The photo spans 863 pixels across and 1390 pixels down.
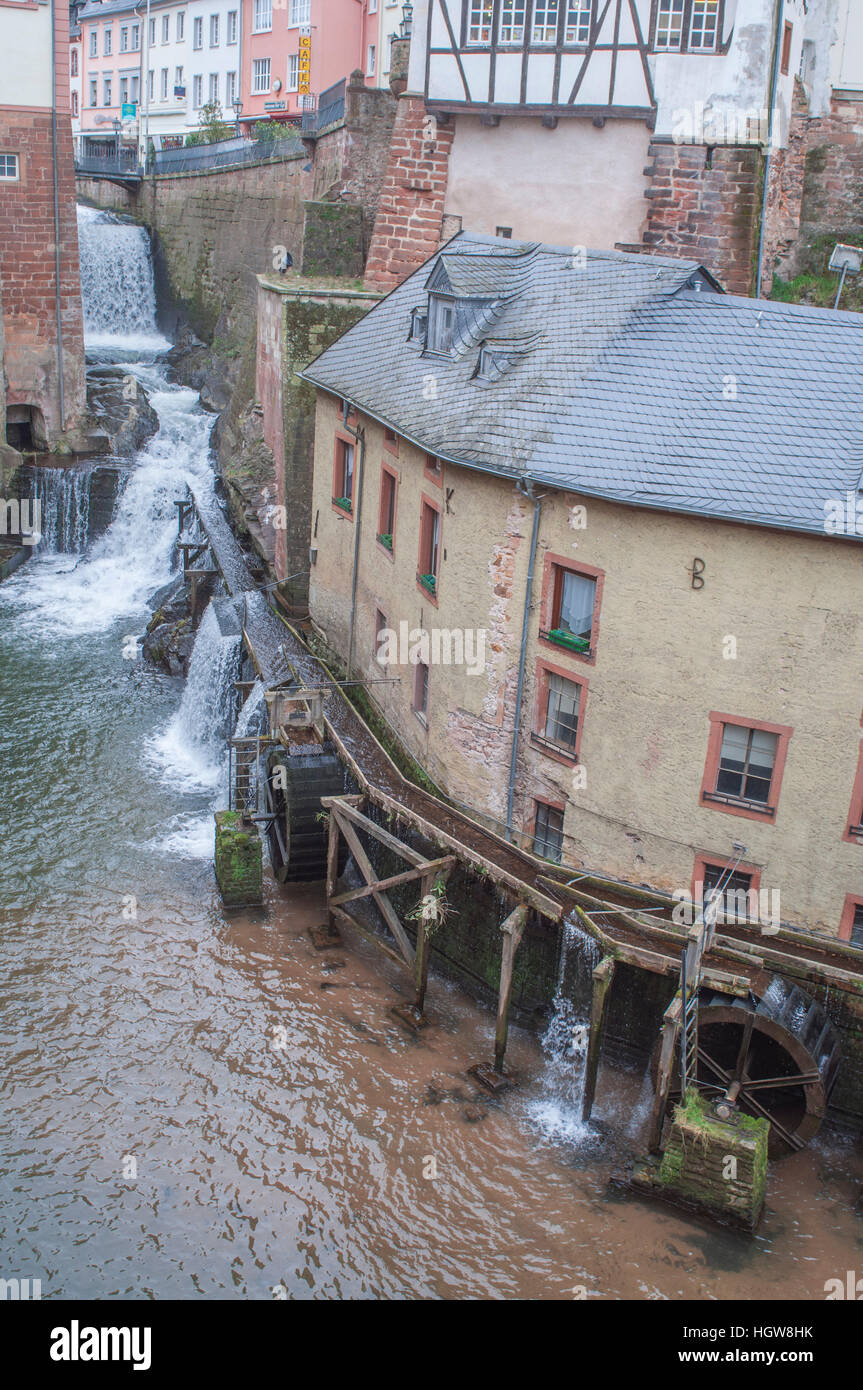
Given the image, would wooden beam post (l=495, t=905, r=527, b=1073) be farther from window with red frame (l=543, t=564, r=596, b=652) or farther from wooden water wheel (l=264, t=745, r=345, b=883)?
wooden water wheel (l=264, t=745, r=345, b=883)

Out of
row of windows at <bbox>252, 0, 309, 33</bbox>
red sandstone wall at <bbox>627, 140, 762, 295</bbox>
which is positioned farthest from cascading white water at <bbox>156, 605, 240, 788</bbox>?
row of windows at <bbox>252, 0, 309, 33</bbox>

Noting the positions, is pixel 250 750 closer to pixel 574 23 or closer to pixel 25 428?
pixel 574 23

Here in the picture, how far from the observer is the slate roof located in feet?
50.2

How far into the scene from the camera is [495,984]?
18.3 m

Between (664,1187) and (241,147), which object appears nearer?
(664,1187)

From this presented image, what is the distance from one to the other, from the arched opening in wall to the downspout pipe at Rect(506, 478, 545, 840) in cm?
2377

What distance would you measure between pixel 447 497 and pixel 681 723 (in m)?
4.94

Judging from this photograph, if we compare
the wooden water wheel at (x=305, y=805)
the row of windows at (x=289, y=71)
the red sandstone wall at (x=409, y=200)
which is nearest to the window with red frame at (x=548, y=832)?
the wooden water wheel at (x=305, y=805)

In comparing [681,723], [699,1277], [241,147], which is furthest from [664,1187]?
[241,147]

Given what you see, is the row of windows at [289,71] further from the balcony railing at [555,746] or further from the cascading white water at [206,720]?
the balcony railing at [555,746]

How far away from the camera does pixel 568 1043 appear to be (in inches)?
680

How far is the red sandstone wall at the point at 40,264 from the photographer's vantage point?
3447cm

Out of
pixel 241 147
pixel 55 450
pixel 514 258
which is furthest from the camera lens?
pixel 241 147

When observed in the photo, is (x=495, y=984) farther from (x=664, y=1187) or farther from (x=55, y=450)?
(x=55, y=450)
